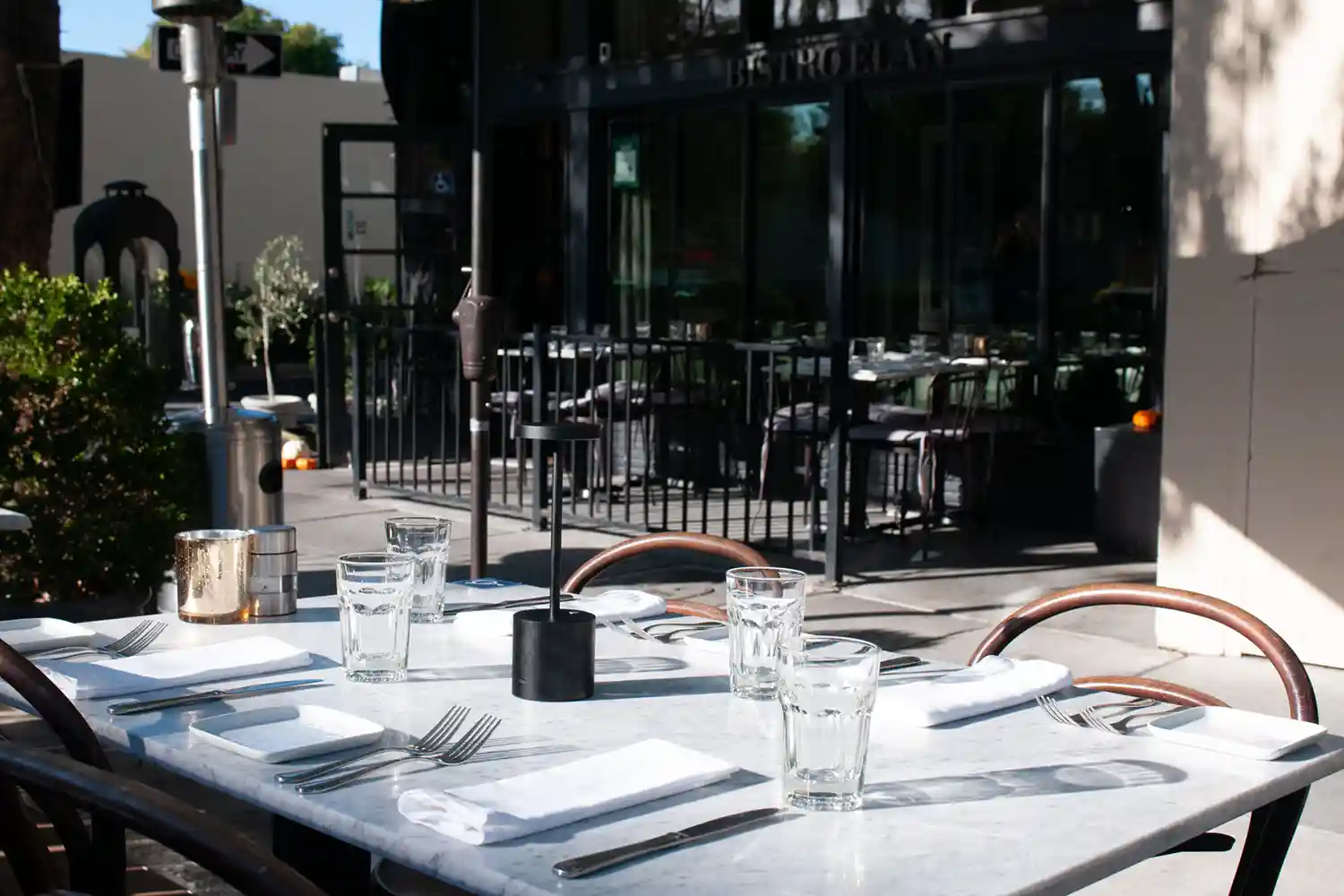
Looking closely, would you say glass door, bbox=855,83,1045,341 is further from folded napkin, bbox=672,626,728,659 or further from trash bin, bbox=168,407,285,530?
folded napkin, bbox=672,626,728,659

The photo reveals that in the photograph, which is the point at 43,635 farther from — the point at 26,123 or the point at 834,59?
the point at 834,59

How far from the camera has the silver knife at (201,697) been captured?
2.35m

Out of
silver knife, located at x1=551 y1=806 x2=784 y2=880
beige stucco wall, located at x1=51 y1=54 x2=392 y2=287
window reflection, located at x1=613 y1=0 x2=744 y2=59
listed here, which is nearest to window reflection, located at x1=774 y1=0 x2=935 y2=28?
window reflection, located at x1=613 y1=0 x2=744 y2=59

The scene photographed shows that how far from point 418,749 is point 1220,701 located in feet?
4.84

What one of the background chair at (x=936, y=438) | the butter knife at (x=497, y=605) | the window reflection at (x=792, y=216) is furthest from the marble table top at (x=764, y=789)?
the window reflection at (x=792, y=216)

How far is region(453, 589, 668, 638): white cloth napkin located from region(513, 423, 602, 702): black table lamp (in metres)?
0.31

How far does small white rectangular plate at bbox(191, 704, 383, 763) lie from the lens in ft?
6.85

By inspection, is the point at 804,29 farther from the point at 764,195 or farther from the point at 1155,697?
the point at 1155,697

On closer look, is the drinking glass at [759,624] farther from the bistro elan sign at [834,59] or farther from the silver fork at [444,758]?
the bistro elan sign at [834,59]

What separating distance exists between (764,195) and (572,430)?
9.18 meters

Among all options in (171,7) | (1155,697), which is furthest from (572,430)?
(171,7)

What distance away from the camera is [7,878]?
3.21m

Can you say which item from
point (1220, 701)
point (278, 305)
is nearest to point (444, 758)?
point (1220, 701)

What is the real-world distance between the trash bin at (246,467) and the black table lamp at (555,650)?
383 cm
